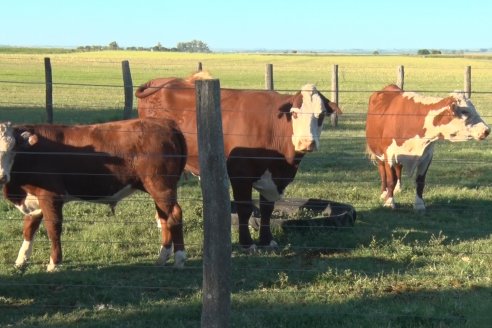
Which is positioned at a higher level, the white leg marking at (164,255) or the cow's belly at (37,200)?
the cow's belly at (37,200)

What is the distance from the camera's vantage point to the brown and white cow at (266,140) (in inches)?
336

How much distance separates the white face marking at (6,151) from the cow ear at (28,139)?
0.38 ft

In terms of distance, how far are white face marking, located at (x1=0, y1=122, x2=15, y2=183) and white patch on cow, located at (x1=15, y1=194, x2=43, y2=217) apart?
438 millimetres

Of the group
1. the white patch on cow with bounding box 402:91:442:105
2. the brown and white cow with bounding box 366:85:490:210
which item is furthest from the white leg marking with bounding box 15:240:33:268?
the white patch on cow with bounding box 402:91:442:105

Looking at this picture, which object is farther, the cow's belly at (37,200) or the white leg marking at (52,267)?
the cow's belly at (37,200)

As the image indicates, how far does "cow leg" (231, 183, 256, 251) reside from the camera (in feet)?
27.7

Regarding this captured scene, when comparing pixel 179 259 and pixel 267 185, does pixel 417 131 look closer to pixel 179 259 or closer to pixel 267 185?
pixel 267 185

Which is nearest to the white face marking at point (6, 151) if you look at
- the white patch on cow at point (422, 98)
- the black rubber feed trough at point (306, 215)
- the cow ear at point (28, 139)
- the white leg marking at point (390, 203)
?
the cow ear at point (28, 139)

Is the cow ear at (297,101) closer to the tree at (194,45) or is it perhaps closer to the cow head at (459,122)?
the cow head at (459,122)

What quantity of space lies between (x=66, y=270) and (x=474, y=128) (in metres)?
6.05

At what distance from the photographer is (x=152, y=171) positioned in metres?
7.64

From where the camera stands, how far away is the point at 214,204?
4598 millimetres

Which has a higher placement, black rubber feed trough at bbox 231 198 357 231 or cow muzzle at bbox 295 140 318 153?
cow muzzle at bbox 295 140 318 153

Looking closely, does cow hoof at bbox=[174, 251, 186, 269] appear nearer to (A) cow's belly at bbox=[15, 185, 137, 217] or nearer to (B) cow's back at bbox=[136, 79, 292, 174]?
(A) cow's belly at bbox=[15, 185, 137, 217]
